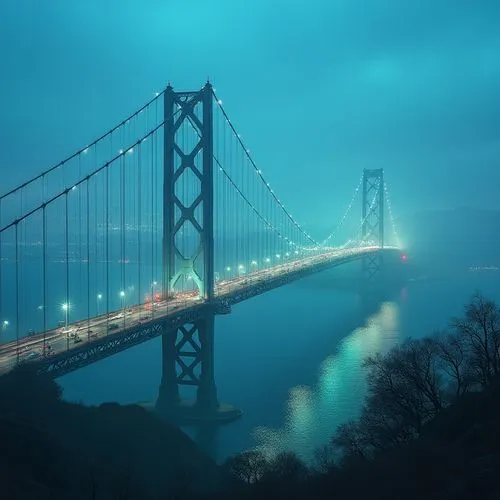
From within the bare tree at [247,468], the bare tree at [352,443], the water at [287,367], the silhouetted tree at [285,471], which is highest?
the bare tree at [352,443]

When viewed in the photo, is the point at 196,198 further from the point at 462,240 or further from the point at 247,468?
the point at 462,240

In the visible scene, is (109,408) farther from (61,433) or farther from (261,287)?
(261,287)

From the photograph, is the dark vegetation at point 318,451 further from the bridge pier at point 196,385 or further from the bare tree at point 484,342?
the bridge pier at point 196,385

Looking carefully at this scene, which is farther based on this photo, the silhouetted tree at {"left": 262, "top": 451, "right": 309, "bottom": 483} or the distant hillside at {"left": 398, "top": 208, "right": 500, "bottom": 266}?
the distant hillside at {"left": 398, "top": 208, "right": 500, "bottom": 266}

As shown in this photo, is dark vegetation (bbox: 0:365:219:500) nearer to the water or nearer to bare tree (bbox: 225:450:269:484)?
bare tree (bbox: 225:450:269:484)

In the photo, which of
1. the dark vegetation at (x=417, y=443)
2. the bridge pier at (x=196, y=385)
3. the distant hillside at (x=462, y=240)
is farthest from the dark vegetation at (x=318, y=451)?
the distant hillside at (x=462, y=240)

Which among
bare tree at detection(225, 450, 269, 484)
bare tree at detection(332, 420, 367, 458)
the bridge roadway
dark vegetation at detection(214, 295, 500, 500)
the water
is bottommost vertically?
the water

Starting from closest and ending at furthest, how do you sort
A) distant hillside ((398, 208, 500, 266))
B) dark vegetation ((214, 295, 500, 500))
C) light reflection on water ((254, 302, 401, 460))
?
dark vegetation ((214, 295, 500, 500))
light reflection on water ((254, 302, 401, 460))
distant hillside ((398, 208, 500, 266))

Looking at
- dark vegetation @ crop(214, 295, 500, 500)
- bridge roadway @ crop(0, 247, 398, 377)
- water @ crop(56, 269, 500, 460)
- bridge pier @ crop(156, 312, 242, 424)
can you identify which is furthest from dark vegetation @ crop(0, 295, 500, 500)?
bridge pier @ crop(156, 312, 242, 424)
